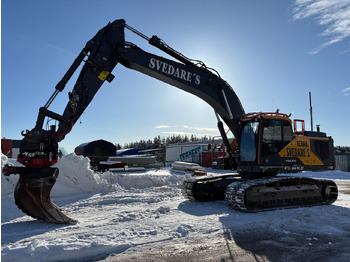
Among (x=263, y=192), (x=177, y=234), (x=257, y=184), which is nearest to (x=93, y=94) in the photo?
(x=177, y=234)

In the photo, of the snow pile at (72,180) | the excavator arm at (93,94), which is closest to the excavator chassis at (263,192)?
the excavator arm at (93,94)

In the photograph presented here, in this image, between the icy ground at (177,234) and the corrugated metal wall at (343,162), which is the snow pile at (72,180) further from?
the corrugated metal wall at (343,162)

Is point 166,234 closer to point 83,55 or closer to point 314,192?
point 83,55

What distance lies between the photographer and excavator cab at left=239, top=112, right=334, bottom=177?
8.09m

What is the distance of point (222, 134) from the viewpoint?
9320 millimetres

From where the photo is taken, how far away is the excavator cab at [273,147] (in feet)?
26.5

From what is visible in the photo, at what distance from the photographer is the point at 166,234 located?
5234 mm

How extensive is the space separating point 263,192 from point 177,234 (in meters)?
3.45

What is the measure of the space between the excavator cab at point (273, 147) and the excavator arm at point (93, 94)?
0.64 metres

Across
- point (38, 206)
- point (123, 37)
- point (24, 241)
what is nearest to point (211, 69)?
point (123, 37)

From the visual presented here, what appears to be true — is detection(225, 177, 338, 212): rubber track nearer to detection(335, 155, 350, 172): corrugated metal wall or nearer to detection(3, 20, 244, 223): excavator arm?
detection(3, 20, 244, 223): excavator arm

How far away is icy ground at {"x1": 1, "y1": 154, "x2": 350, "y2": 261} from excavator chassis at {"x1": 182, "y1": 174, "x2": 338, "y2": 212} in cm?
36

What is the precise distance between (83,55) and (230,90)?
494 cm

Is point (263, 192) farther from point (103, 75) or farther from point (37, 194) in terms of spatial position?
point (37, 194)
